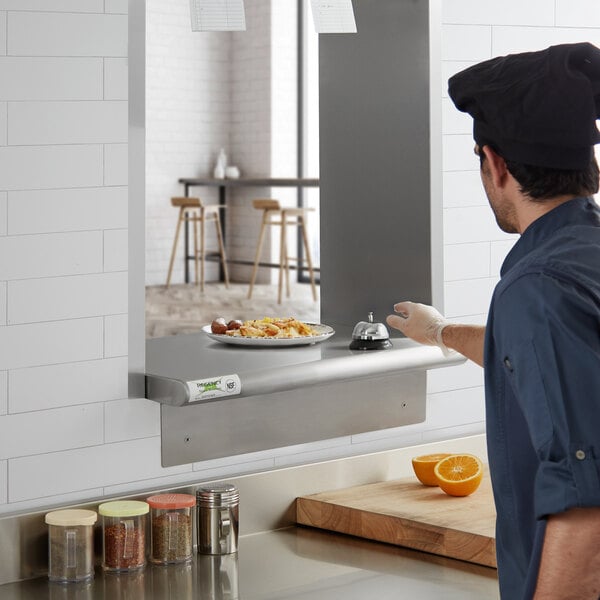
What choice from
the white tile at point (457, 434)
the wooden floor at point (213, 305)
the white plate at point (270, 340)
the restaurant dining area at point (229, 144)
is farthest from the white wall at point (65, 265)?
the restaurant dining area at point (229, 144)

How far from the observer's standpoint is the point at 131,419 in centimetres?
235

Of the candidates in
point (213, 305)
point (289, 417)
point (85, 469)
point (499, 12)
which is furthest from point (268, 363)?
point (213, 305)

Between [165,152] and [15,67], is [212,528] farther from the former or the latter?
[165,152]

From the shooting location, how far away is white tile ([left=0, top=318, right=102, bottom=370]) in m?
2.17

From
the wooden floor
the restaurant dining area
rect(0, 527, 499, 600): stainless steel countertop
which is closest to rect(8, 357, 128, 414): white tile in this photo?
rect(0, 527, 499, 600): stainless steel countertop

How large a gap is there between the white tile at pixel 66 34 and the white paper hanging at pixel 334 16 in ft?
1.64

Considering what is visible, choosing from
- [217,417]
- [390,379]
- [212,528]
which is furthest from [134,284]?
[390,379]

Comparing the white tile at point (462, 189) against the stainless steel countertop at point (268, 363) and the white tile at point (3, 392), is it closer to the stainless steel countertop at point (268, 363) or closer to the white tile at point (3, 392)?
the stainless steel countertop at point (268, 363)

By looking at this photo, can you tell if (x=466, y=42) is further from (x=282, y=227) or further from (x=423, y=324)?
(x=282, y=227)

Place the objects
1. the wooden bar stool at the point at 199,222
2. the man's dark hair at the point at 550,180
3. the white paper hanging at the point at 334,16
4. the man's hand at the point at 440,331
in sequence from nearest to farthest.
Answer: the man's dark hair at the point at 550,180, the man's hand at the point at 440,331, the white paper hanging at the point at 334,16, the wooden bar stool at the point at 199,222

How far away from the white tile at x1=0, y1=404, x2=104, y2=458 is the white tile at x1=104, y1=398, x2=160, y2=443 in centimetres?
2

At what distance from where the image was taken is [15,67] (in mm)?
2113

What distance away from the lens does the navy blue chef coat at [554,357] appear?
4.03 feet

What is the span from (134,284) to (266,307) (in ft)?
23.0
